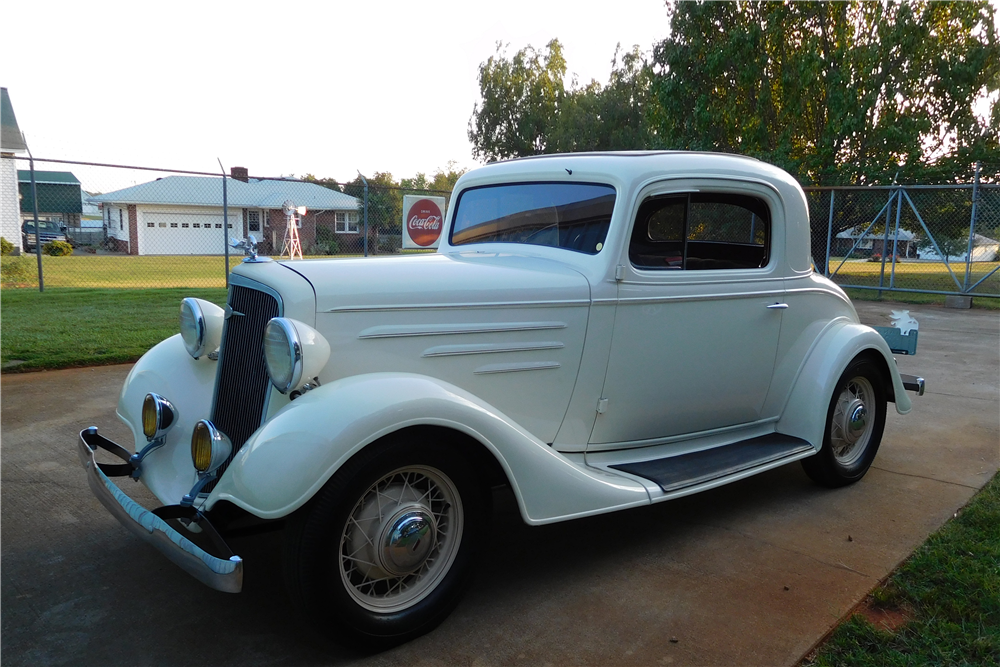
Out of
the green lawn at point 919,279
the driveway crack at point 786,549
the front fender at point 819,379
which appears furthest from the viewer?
the green lawn at point 919,279

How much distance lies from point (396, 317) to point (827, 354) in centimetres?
254

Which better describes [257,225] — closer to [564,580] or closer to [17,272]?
[17,272]

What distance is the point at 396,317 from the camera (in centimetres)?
272

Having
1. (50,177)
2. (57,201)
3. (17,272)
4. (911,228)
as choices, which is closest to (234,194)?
(50,177)

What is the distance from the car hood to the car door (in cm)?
32

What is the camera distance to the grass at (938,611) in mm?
2393

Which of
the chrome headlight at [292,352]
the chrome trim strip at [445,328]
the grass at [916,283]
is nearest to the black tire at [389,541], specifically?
the chrome headlight at [292,352]

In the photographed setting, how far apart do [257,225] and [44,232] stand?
483cm

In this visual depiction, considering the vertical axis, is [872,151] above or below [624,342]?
above

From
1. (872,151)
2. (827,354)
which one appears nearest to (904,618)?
(827,354)

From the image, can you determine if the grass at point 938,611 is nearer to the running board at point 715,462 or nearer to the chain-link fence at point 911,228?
the running board at point 715,462

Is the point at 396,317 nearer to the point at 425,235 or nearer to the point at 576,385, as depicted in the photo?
the point at 576,385

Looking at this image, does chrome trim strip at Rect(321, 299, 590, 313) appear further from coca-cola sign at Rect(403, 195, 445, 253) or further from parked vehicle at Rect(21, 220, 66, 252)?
parked vehicle at Rect(21, 220, 66, 252)

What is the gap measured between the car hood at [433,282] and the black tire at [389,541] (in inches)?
23.8
